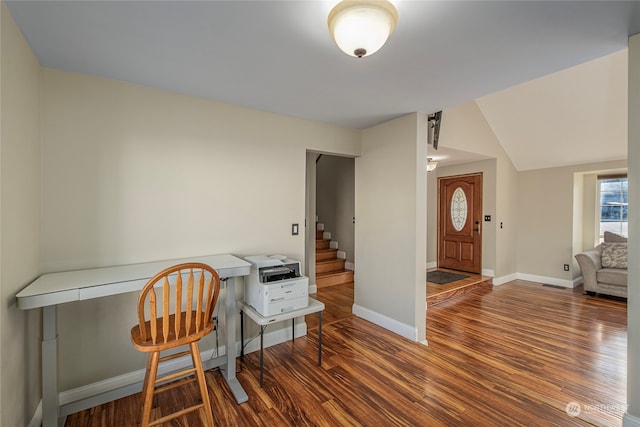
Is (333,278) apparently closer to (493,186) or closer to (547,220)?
(493,186)

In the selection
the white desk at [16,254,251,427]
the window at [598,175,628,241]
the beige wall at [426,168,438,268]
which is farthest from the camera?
the beige wall at [426,168,438,268]

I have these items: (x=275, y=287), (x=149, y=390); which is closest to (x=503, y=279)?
(x=275, y=287)

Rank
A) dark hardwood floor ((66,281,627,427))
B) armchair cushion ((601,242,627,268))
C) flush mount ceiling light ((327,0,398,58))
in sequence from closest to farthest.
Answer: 1. flush mount ceiling light ((327,0,398,58))
2. dark hardwood floor ((66,281,627,427))
3. armchair cushion ((601,242,627,268))

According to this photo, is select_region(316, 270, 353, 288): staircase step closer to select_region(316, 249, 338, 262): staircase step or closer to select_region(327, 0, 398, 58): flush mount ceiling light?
select_region(316, 249, 338, 262): staircase step

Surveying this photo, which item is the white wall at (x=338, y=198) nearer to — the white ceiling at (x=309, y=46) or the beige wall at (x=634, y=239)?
the white ceiling at (x=309, y=46)

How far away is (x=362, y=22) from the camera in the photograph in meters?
1.21

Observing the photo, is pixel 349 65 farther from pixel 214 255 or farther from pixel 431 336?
pixel 431 336

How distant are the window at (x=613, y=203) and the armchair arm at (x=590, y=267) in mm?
879

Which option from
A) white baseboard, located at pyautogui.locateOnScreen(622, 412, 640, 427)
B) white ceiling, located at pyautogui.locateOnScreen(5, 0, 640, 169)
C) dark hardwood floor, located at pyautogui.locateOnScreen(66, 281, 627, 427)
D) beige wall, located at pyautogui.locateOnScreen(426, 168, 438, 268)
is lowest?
dark hardwood floor, located at pyautogui.locateOnScreen(66, 281, 627, 427)

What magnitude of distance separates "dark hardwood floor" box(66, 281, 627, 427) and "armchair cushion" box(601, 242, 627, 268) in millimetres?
1085

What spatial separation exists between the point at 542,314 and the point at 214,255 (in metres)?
4.08

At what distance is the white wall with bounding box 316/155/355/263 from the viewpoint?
5461 mm

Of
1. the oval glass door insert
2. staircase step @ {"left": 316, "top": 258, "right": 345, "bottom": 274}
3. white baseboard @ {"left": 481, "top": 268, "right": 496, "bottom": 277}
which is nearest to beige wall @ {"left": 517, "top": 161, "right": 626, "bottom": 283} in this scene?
white baseboard @ {"left": 481, "top": 268, "right": 496, "bottom": 277}

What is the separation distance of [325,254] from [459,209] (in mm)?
2871
